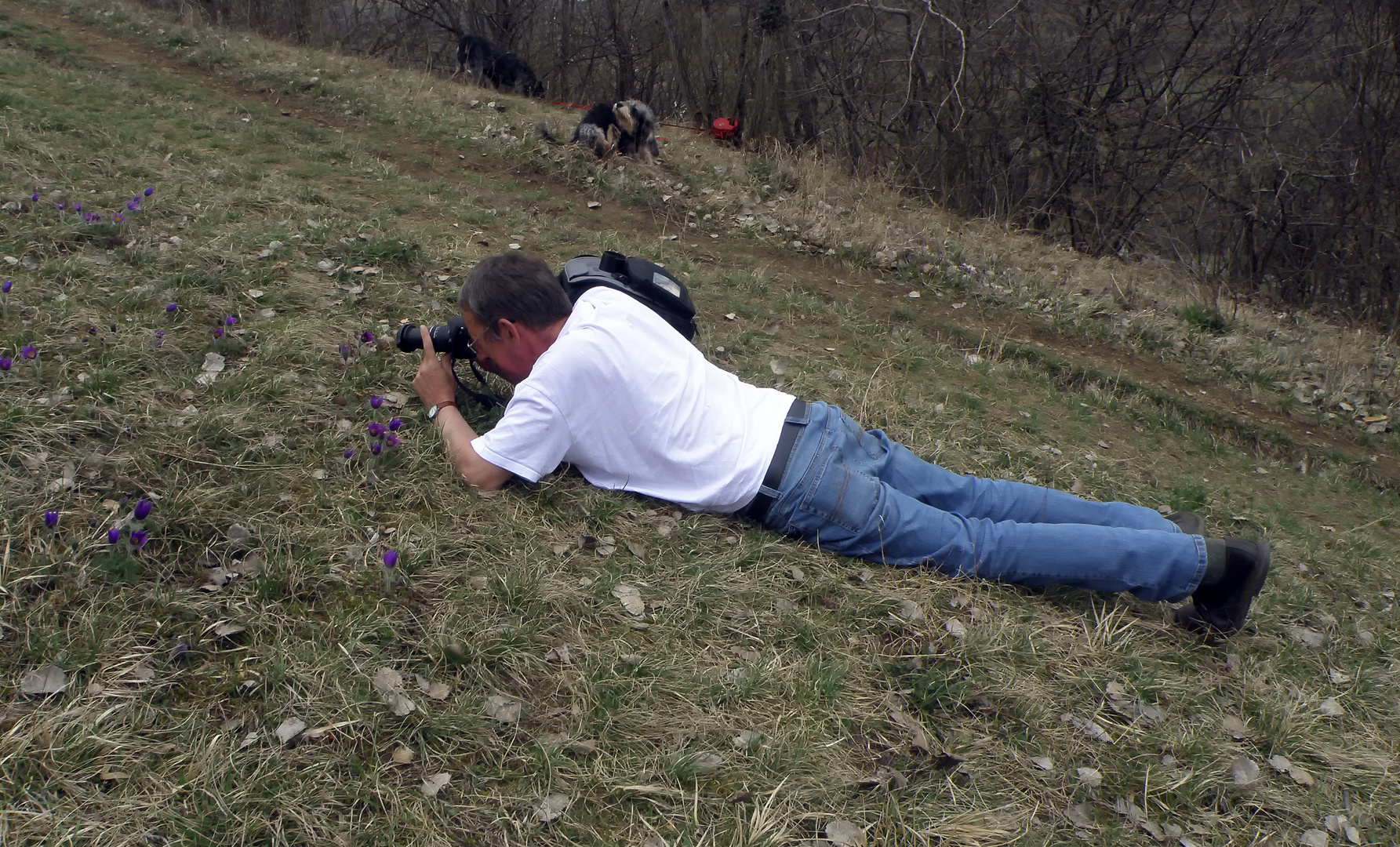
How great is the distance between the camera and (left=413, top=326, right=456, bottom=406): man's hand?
10.8ft

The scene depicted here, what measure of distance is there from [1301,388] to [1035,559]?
509 cm

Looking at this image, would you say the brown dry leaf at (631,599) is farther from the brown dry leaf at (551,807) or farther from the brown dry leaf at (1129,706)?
the brown dry leaf at (1129,706)

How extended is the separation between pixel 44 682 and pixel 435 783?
3.19 ft

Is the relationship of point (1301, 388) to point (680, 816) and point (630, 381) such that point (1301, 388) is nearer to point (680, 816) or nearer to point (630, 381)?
point (630, 381)

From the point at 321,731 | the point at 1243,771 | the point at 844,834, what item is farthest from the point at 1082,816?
the point at 321,731

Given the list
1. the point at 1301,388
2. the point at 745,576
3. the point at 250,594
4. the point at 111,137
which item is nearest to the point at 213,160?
the point at 111,137

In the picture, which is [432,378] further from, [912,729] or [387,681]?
[912,729]

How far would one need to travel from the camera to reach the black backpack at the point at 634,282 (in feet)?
12.2

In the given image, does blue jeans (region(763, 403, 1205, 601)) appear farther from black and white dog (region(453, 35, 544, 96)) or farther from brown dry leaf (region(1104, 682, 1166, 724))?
black and white dog (region(453, 35, 544, 96))

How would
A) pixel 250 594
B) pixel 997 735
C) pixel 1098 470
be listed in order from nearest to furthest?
pixel 250 594
pixel 997 735
pixel 1098 470

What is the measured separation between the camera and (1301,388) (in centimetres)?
682

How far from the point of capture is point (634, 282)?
378cm

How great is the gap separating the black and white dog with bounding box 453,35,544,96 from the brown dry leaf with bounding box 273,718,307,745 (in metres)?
13.4

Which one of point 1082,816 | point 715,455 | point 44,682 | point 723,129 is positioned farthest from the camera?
point 723,129
